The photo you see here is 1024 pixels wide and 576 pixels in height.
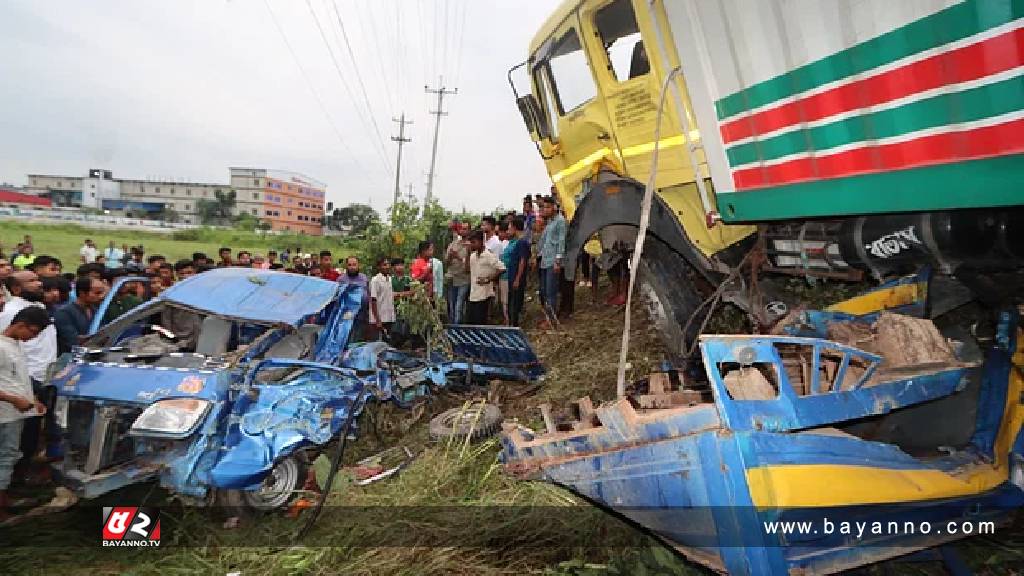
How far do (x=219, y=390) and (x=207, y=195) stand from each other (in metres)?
86.9

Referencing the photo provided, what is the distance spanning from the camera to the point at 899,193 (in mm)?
2098

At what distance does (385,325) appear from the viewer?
726 centimetres

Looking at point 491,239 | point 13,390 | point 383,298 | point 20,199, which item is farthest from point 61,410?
point 20,199

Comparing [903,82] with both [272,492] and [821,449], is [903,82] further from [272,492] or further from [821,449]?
[272,492]

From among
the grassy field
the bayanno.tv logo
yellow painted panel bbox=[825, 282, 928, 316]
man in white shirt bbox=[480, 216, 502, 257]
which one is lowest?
the bayanno.tv logo

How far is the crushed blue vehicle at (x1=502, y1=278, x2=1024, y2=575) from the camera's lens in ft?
6.07

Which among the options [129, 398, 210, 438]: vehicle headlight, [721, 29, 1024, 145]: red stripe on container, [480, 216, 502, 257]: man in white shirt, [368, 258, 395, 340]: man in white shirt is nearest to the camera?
[721, 29, 1024, 145]: red stripe on container

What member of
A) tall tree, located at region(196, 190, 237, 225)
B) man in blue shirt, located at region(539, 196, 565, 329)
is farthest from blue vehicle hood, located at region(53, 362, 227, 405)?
tall tree, located at region(196, 190, 237, 225)

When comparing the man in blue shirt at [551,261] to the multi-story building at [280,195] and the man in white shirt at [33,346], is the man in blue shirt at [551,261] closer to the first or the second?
the man in white shirt at [33,346]

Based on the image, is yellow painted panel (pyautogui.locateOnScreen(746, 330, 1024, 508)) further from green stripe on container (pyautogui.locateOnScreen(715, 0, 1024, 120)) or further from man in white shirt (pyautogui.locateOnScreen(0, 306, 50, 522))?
man in white shirt (pyautogui.locateOnScreen(0, 306, 50, 522))

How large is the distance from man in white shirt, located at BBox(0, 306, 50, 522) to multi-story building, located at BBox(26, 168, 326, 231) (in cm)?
7421

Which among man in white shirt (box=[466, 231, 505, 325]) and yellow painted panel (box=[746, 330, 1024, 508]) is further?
man in white shirt (box=[466, 231, 505, 325])

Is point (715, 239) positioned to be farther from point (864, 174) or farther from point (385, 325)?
point (385, 325)

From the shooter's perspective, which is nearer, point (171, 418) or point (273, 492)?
point (171, 418)
